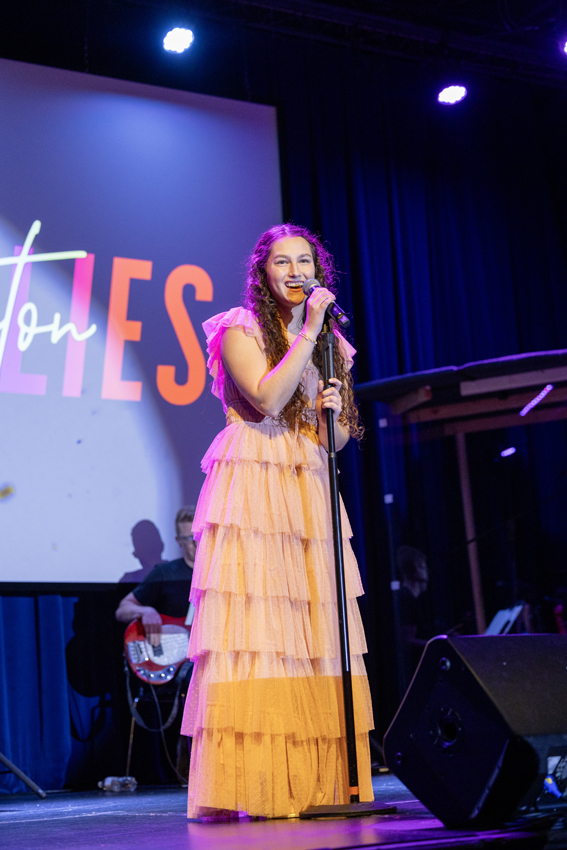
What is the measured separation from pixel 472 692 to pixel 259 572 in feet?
2.26

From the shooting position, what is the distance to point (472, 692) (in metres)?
1.47

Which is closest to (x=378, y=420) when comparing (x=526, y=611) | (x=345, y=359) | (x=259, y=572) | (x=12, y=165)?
(x=526, y=611)

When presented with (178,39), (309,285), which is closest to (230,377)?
(309,285)

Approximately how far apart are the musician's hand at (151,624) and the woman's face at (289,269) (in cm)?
264

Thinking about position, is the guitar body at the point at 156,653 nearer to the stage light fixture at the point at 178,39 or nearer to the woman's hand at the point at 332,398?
the woman's hand at the point at 332,398

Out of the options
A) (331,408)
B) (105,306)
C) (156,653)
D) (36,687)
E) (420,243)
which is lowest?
(36,687)

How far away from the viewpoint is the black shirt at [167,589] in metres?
4.55

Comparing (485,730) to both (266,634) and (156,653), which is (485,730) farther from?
(156,653)

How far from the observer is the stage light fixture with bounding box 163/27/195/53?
16.8 feet

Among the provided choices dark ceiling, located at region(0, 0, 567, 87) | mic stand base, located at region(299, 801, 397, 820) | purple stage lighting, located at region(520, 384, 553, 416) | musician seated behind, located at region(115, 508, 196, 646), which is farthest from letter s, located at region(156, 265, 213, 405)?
mic stand base, located at region(299, 801, 397, 820)

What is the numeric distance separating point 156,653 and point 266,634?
2.63m

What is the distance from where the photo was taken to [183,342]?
15.9 feet

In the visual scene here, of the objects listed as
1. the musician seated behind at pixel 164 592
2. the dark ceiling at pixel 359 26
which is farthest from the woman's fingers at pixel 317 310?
the dark ceiling at pixel 359 26

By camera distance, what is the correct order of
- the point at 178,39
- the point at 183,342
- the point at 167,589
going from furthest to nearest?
the point at 178,39 → the point at 183,342 → the point at 167,589
